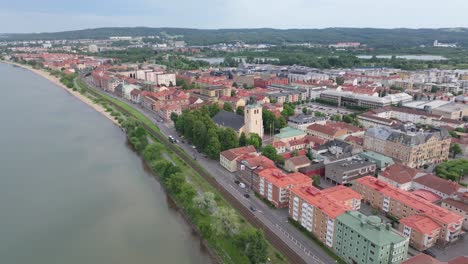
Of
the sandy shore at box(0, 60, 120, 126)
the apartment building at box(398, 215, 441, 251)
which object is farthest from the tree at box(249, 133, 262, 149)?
the sandy shore at box(0, 60, 120, 126)

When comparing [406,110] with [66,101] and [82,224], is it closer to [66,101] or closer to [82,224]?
[82,224]

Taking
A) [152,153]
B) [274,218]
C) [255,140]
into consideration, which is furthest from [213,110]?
[274,218]

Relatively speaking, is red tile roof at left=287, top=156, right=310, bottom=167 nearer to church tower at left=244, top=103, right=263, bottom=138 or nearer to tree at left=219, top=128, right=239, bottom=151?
tree at left=219, top=128, right=239, bottom=151

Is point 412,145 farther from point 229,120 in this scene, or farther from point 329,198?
point 229,120

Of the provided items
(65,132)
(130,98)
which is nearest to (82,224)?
(65,132)

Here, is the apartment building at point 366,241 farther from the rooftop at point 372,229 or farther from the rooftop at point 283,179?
the rooftop at point 283,179

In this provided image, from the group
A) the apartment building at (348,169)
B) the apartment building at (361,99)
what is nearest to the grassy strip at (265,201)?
the apartment building at (348,169)
